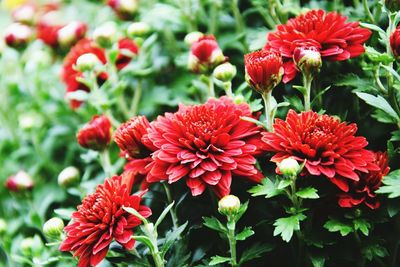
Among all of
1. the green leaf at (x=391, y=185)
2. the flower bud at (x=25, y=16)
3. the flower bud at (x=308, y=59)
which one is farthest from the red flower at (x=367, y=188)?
the flower bud at (x=25, y=16)

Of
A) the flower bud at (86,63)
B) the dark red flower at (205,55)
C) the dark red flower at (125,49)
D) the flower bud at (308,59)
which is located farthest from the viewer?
the dark red flower at (125,49)

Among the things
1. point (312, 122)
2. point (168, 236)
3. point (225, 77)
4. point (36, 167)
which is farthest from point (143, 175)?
point (36, 167)

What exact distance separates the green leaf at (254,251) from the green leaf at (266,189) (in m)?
0.13

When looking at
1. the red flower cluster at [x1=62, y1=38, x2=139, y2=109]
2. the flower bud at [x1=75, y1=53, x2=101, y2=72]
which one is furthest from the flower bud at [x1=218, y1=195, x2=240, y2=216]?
the red flower cluster at [x1=62, y1=38, x2=139, y2=109]

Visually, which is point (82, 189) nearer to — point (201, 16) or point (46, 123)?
point (46, 123)

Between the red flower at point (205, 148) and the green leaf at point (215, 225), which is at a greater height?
the red flower at point (205, 148)

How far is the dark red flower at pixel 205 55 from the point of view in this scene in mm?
1269

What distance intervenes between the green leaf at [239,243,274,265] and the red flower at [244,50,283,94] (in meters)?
0.34

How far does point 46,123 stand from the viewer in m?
1.87

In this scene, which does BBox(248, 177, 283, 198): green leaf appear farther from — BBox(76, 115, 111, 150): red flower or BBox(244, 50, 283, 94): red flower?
BBox(76, 115, 111, 150): red flower

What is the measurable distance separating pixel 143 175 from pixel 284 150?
377mm

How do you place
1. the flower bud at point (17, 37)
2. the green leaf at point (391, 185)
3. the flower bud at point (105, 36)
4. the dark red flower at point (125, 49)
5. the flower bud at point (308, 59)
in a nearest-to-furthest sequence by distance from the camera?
1. the green leaf at point (391, 185)
2. the flower bud at point (308, 59)
3. the flower bud at point (105, 36)
4. the dark red flower at point (125, 49)
5. the flower bud at point (17, 37)

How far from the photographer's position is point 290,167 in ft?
3.12

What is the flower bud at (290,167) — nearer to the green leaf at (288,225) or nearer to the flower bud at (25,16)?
the green leaf at (288,225)
